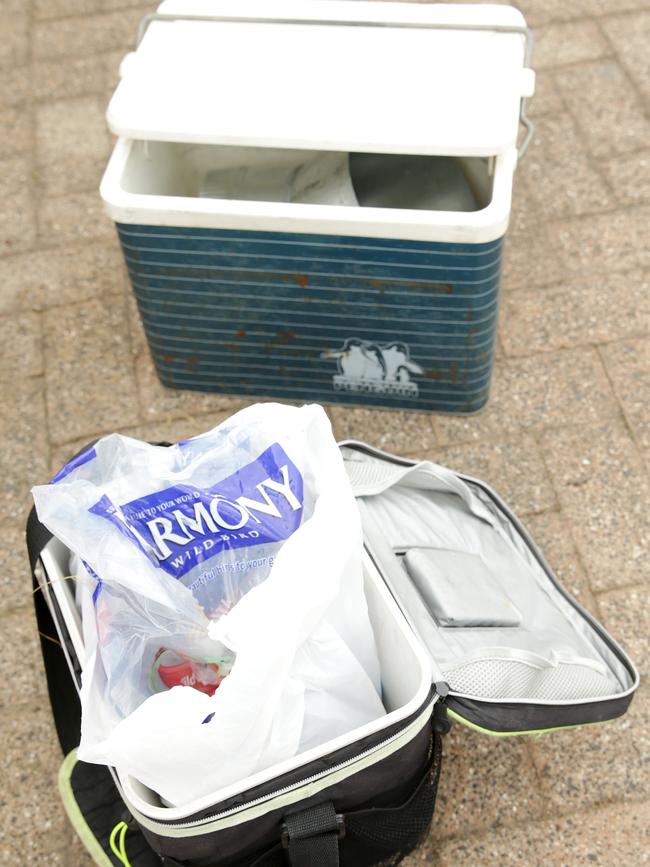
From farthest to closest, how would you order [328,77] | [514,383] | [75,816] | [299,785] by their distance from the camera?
[514,383]
[328,77]
[75,816]
[299,785]

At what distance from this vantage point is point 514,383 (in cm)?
176

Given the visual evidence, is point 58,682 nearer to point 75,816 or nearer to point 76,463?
point 75,816

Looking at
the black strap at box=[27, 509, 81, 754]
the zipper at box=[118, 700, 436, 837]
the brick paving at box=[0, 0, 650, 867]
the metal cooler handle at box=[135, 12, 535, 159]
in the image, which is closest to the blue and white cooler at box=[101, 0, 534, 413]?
the metal cooler handle at box=[135, 12, 535, 159]

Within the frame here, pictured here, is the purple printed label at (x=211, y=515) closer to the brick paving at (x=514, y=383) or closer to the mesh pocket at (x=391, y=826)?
the mesh pocket at (x=391, y=826)

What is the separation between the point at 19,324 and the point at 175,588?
1.07 metres

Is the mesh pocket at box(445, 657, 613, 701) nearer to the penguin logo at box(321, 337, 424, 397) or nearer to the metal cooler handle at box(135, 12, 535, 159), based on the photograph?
the penguin logo at box(321, 337, 424, 397)

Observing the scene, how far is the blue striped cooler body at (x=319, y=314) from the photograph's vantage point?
55.7 inches

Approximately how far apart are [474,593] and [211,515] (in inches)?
16.1

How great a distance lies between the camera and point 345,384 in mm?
1669

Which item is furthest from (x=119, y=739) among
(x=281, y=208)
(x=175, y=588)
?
(x=281, y=208)

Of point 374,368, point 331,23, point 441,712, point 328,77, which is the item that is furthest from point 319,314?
point 441,712

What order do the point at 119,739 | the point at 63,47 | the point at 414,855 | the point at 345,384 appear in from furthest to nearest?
the point at 63,47
the point at 345,384
the point at 414,855
the point at 119,739

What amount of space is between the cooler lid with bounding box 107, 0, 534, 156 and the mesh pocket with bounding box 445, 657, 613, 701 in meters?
0.69

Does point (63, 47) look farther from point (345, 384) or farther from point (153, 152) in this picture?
point (345, 384)
